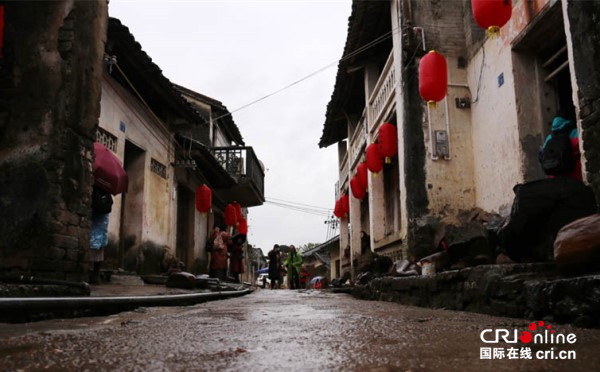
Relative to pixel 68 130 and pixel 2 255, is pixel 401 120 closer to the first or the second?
pixel 68 130

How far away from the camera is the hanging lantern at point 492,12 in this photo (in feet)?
15.2

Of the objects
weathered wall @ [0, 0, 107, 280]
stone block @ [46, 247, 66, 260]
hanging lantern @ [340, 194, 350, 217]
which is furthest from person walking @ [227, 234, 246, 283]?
stone block @ [46, 247, 66, 260]

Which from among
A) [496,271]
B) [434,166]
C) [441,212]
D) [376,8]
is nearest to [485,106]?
[434,166]

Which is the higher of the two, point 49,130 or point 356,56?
point 356,56

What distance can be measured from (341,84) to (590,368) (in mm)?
11697

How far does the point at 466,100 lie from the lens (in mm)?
7590

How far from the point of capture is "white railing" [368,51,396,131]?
356 inches

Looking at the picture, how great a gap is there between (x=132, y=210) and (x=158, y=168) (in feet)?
5.45

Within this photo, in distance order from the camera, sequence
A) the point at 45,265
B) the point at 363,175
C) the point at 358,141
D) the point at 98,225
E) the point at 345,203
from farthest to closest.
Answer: the point at 345,203 < the point at 358,141 < the point at 363,175 < the point at 98,225 < the point at 45,265

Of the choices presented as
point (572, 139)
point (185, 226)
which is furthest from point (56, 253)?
point (185, 226)

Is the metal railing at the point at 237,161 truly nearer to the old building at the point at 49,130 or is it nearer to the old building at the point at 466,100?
the old building at the point at 466,100

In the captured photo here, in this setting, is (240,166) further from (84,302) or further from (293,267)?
(84,302)

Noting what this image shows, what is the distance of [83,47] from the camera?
4.99 meters

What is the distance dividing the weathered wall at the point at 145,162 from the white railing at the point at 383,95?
5049 millimetres
